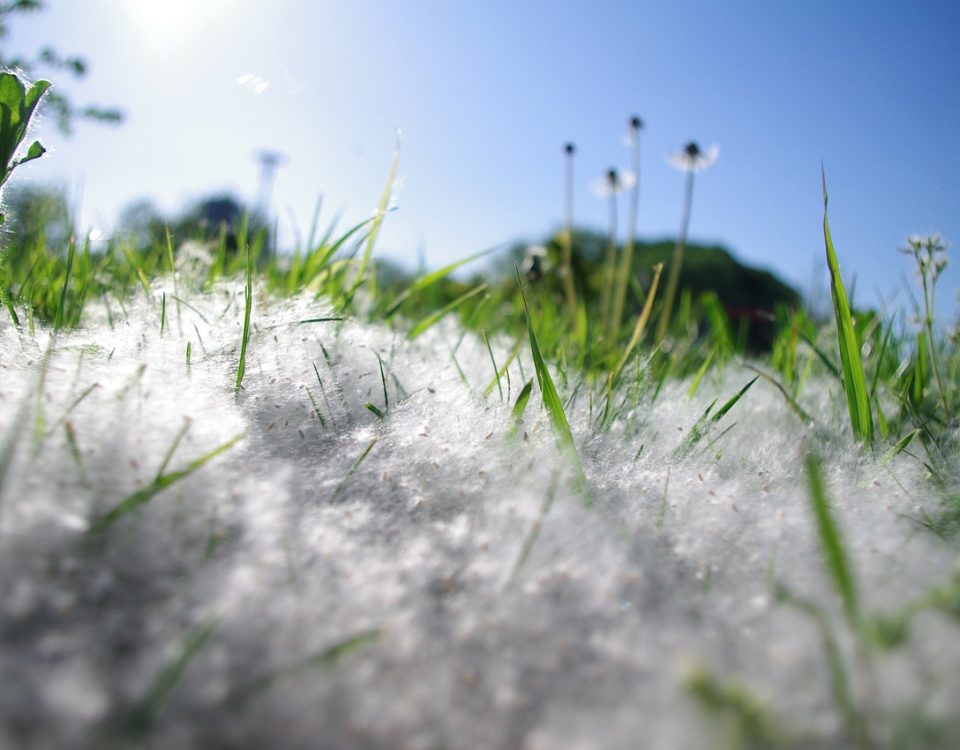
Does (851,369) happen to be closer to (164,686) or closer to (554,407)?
(554,407)

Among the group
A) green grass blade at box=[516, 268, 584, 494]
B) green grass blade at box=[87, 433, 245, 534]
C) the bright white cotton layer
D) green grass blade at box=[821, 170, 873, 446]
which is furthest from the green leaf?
green grass blade at box=[821, 170, 873, 446]

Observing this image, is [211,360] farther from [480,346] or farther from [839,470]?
[839,470]

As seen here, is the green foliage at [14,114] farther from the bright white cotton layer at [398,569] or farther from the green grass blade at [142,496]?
the green grass blade at [142,496]

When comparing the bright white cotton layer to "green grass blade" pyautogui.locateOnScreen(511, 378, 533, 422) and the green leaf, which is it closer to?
"green grass blade" pyautogui.locateOnScreen(511, 378, 533, 422)

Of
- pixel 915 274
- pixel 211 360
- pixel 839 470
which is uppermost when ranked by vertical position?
pixel 915 274

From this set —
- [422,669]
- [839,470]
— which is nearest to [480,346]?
[839,470]

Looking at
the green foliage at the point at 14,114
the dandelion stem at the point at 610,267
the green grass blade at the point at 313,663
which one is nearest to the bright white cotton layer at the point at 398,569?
the green grass blade at the point at 313,663

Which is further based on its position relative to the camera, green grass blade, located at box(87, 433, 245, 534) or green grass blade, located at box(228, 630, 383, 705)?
green grass blade, located at box(87, 433, 245, 534)

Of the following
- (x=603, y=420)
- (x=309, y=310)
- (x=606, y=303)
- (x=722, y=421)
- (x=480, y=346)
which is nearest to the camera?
(x=603, y=420)
